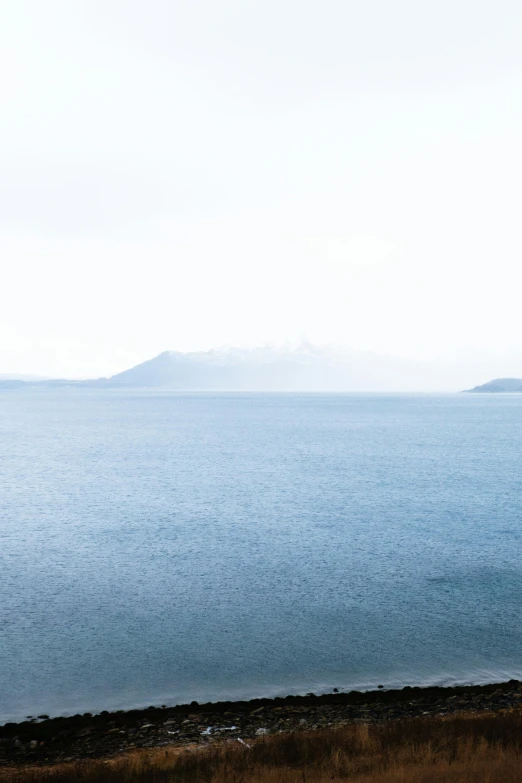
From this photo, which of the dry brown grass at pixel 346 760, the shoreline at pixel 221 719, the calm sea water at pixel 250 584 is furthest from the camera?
the calm sea water at pixel 250 584

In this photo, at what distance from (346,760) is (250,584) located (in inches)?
733

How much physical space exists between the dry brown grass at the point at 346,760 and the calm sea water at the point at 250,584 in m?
5.45

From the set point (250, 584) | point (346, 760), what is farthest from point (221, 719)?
point (250, 584)

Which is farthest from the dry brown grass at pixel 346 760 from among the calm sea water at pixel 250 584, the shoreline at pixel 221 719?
the calm sea water at pixel 250 584

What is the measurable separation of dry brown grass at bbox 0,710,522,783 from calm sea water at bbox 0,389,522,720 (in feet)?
17.9

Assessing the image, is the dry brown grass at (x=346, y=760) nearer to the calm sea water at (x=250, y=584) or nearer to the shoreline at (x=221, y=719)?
the shoreline at (x=221, y=719)

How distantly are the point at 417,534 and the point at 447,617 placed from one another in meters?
16.2

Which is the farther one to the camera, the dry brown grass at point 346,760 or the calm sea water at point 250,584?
the calm sea water at point 250,584

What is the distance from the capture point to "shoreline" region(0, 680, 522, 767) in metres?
15.0

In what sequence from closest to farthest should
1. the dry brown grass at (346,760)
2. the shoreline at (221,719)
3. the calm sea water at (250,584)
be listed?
the dry brown grass at (346,760) → the shoreline at (221,719) → the calm sea water at (250,584)

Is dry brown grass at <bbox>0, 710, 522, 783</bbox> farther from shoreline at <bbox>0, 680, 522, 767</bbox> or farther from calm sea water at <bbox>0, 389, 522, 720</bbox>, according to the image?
calm sea water at <bbox>0, 389, 522, 720</bbox>

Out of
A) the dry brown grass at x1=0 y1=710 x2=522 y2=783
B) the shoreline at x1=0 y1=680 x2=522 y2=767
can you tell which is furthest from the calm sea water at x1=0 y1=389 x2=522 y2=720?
the dry brown grass at x1=0 y1=710 x2=522 y2=783

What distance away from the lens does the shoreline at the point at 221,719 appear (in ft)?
49.1

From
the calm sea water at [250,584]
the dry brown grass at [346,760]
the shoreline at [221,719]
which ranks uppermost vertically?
the dry brown grass at [346,760]
